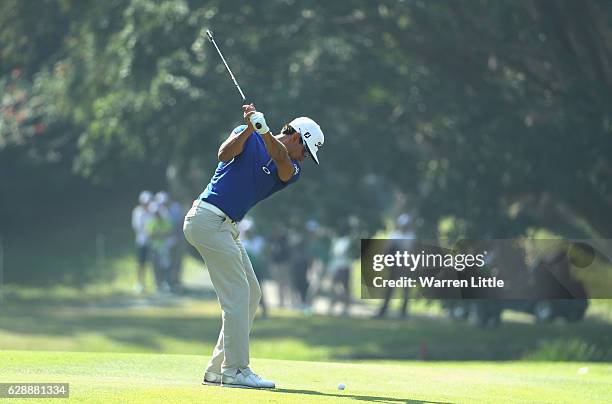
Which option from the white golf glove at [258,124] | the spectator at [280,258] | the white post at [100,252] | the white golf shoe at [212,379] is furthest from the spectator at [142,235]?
the white golf glove at [258,124]

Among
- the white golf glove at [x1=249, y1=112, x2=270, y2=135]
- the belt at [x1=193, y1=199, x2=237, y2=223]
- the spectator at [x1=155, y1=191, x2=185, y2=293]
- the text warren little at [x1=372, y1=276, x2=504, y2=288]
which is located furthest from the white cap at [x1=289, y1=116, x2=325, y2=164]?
the spectator at [x1=155, y1=191, x2=185, y2=293]

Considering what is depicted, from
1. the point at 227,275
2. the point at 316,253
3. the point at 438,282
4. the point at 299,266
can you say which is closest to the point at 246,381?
the point at 227,275

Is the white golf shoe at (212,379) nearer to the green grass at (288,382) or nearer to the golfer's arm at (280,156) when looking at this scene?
the green grass at (288,382)

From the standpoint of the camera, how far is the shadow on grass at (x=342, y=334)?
79.3 feet

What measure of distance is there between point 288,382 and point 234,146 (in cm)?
227

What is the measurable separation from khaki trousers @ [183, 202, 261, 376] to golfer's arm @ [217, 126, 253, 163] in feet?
1.56

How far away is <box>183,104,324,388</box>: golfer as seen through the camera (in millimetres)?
11055

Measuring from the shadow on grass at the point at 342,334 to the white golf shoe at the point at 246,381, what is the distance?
478 inches

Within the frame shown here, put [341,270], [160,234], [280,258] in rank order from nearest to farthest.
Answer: [341,270], [280,258], [160,234]

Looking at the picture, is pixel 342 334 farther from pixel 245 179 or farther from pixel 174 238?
pixel 245 179

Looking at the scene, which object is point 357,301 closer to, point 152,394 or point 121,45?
point 121,45

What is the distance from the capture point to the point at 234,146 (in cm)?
1096

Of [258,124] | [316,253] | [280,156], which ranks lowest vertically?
[280,156]

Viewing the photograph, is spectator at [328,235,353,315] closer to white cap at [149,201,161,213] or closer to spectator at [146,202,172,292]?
spectator at [146,202,172,292]
